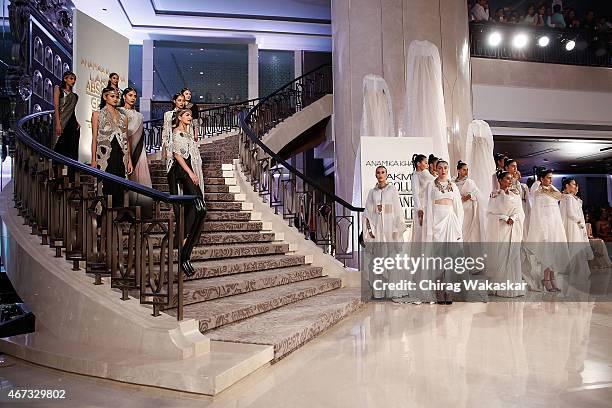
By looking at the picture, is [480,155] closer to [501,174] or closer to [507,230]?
[501,174]

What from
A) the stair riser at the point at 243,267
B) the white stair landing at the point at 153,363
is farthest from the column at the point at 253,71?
the white stair landing at the point at 153,363

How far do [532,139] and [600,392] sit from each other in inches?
358

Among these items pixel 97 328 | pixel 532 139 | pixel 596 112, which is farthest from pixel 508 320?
pixel 596 112

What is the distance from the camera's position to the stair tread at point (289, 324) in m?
3.12

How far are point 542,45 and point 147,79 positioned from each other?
974 centimetres

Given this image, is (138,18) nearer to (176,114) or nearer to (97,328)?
(176,114)

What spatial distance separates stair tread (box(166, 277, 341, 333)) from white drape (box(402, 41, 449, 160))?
3.39 meters

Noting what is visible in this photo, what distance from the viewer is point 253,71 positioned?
1371 cm

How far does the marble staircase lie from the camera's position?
10.9 ft

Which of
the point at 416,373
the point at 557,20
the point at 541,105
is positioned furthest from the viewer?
the point at 557,20

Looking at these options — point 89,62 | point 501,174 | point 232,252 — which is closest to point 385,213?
point 501,174

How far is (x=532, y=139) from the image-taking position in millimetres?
10516

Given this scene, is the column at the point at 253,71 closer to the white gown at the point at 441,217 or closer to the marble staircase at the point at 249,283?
the marble staircase at the point at 249,283

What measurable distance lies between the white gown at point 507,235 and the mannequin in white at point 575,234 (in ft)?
4.22
